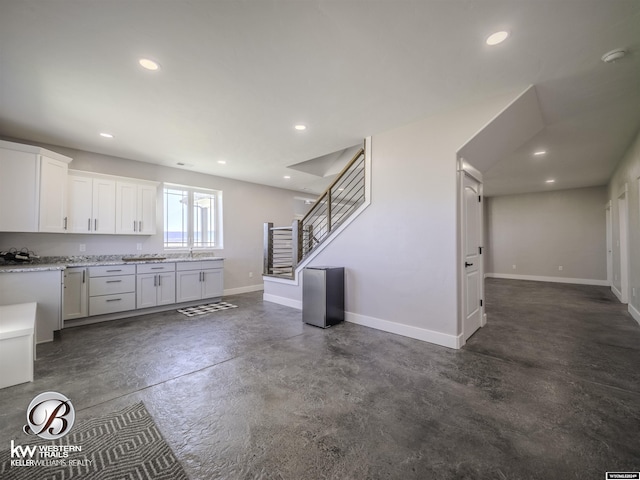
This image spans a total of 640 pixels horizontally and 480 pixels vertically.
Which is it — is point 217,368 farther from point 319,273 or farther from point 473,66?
point 473,66

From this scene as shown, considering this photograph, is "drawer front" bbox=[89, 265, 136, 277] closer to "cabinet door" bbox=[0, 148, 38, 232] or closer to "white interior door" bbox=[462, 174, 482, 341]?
"cabinet door" bbox=[0, 148, 38, 232]

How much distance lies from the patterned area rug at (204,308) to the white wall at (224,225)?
109 cm

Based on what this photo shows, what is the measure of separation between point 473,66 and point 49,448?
4.03 m

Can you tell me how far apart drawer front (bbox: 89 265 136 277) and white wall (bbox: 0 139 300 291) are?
2.39 feet

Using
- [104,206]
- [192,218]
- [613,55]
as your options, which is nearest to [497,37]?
[613,55]

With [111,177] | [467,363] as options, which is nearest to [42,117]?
[111,177]

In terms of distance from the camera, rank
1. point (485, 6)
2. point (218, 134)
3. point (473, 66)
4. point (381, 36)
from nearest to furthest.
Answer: point (485, 6), point (381, 36), point (473, 66), point (218, 134)

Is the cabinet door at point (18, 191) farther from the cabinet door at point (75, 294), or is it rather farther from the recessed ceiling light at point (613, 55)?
the recessed ceiling light at point (613, 55)

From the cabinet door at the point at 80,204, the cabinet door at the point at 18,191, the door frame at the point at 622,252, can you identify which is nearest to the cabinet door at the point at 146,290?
the cabinet door at the point at 80,204

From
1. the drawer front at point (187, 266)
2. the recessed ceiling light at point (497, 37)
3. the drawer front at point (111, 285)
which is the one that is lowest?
the drawer front at point (111, 285)

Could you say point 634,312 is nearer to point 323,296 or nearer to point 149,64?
point 323,296

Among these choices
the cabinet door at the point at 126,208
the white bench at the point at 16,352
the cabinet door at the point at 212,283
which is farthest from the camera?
the cabinet door at the point at 212,283

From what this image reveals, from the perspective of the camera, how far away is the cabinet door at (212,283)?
5152 mm

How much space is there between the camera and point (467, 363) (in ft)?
8.75
